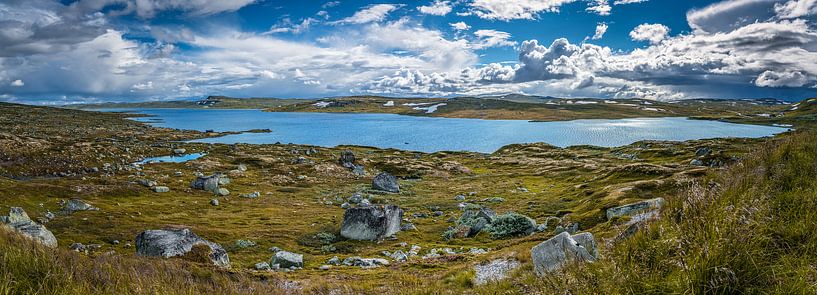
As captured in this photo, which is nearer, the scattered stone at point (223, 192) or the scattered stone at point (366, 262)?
the scattered stone at point (366, 262)

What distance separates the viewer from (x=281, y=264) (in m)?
27.5

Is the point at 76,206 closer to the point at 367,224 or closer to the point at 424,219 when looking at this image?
the point at 367,224

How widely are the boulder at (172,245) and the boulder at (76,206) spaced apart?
24.0 m

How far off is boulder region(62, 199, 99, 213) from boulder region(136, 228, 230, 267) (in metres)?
24.0

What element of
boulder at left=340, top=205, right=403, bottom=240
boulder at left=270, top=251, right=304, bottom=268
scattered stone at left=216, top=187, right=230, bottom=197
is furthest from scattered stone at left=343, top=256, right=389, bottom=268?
scattered stone at left=216, top=187, right=230, bottom=197

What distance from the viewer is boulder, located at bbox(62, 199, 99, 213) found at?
1678 inches

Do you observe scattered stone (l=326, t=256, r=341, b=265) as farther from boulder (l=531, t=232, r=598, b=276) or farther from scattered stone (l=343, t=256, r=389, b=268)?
boulder (l=531, t=232, r=598, b=276)

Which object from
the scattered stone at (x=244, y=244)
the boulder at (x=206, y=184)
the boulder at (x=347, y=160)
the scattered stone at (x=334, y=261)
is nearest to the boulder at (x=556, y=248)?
the scattered stone at (x=334, y=261)

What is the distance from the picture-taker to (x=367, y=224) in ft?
132

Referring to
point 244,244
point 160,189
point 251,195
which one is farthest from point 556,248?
point 160,189

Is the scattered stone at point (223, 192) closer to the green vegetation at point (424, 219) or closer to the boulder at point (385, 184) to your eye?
the green vegetation at point (424, 219)

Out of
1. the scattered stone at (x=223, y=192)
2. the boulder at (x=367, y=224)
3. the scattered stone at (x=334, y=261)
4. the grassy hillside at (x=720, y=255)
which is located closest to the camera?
the grassy hillside at (x=720, y=255)

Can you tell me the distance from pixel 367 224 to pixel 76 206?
31.8 meters

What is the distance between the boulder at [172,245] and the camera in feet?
78.5
